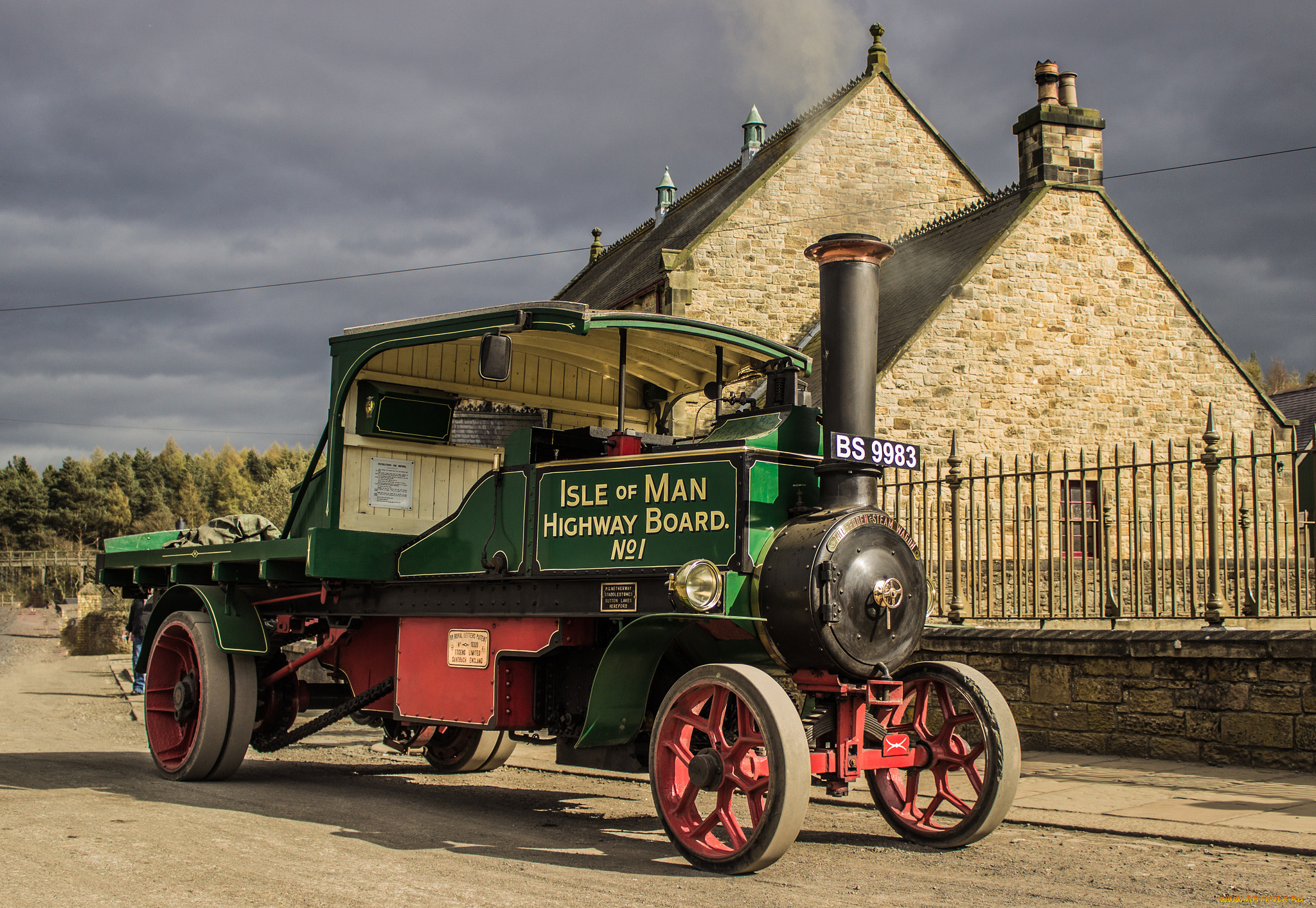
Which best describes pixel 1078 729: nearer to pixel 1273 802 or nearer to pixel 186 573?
pixel 1273 802

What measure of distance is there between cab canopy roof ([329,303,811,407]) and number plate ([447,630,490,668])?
1598 millimetres

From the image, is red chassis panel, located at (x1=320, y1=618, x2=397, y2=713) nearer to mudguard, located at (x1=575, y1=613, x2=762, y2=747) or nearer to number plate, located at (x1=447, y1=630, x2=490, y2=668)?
number plate, located at (x1=447, y1=630, x2=490, y2=668)

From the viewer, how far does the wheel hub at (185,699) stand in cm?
758

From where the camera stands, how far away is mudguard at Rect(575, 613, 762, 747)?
5554 mm

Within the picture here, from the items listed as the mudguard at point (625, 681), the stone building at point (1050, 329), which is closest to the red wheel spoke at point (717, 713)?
the mudguard at point (625, 681)

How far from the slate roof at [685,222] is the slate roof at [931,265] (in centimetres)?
380

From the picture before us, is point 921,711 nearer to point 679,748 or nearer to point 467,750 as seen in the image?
point 679,748

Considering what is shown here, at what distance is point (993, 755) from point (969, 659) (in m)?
3.90

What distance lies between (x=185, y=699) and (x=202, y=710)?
184mm

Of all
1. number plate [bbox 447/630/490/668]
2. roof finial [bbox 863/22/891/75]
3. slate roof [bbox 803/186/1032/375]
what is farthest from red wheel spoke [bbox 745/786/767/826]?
roof finial [bbox 863/22/891/75]

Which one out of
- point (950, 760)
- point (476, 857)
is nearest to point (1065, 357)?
point (950, 760)

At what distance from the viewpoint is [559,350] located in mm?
6957

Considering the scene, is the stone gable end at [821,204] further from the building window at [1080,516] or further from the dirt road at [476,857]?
the dirt road at [476,857]

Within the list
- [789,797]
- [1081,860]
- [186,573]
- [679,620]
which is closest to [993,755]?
[1081,860]
